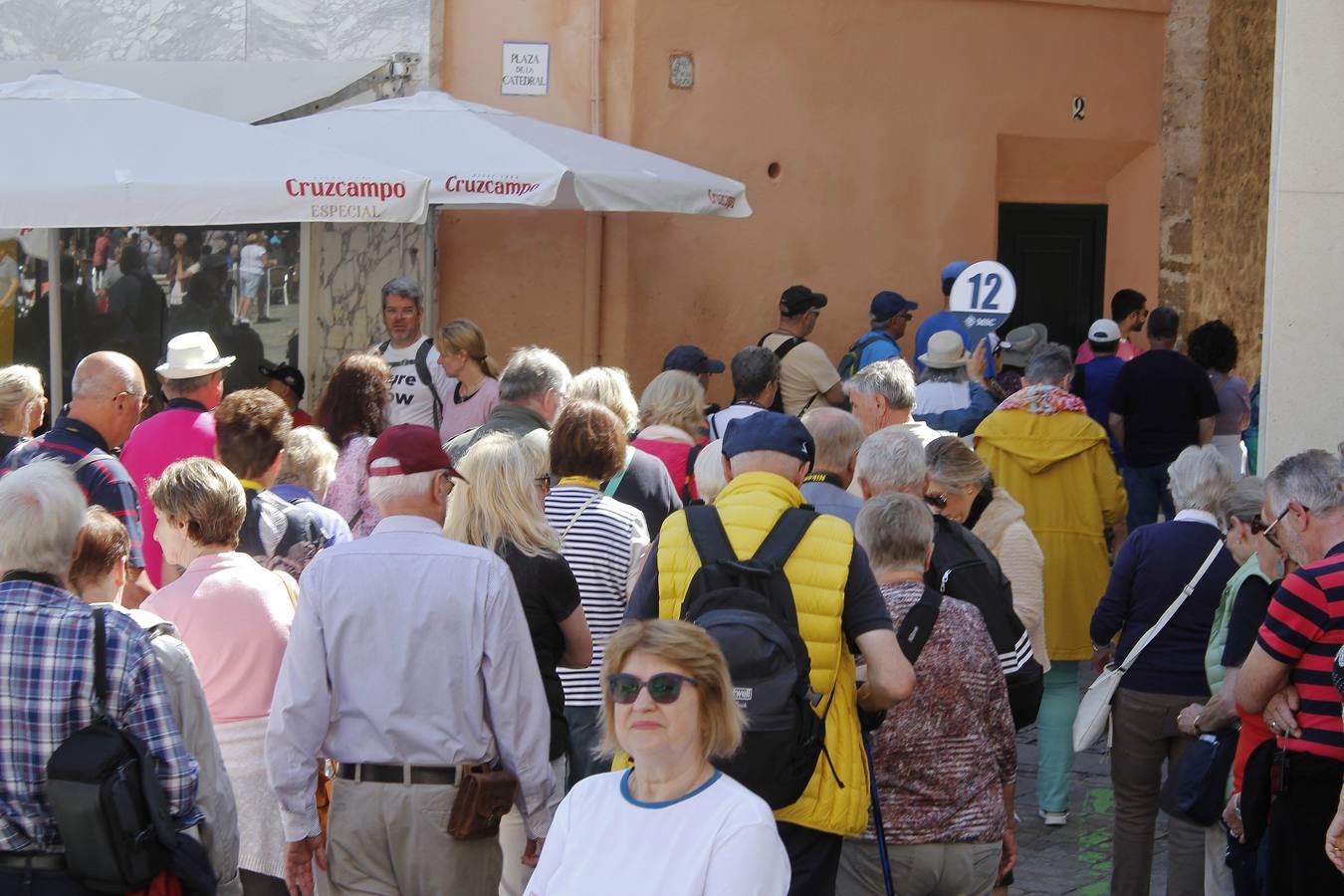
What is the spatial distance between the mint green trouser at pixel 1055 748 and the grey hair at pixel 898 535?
9.61ft

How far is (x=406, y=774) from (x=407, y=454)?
2.69 feet

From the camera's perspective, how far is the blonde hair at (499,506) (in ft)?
16.4

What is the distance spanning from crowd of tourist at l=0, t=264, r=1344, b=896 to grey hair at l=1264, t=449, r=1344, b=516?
1 cm

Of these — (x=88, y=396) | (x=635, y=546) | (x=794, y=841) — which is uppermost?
(x=88, y=396)

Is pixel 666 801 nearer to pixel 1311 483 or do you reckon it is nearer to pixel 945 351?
pixel 1311 483

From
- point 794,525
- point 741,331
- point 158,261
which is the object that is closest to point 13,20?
point 158,261

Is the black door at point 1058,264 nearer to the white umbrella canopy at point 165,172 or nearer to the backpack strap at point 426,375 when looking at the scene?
the backpack strap at point 426,375

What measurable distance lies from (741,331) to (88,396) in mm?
6687

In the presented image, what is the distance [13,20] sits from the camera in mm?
12469

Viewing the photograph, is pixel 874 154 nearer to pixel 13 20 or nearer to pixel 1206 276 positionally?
pixel 1206 276

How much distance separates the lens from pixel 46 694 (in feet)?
12.6

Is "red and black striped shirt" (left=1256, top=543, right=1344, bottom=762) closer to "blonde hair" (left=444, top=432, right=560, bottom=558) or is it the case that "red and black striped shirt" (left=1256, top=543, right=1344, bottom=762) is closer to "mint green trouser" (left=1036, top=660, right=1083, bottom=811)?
"blonde hair" (left=444, top=432, right=560, bottom=558)

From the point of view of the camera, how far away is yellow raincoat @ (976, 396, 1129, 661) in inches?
306

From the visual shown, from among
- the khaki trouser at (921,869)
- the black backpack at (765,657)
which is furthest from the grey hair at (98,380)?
the khaki trouser at (921,869)
